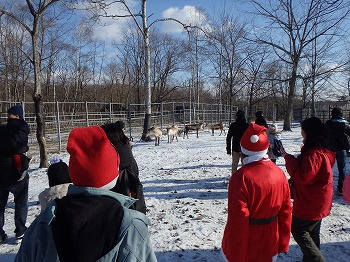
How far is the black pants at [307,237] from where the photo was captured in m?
2.94

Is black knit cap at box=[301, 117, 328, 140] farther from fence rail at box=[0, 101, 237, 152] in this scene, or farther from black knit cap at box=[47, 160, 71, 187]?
fence rail at box=[0, 101, 237, 152]

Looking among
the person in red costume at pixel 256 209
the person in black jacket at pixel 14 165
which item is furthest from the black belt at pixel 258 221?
the person in black jacket at pixel 14 165

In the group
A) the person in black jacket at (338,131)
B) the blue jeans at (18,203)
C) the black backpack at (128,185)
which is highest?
the person in black jacket at (338,131)

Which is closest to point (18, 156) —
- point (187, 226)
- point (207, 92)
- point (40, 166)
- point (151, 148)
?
point (187, 226)

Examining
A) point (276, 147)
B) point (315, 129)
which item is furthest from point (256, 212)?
point (276, 147)

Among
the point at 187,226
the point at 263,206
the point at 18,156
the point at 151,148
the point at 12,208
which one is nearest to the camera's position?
the point at 263,206

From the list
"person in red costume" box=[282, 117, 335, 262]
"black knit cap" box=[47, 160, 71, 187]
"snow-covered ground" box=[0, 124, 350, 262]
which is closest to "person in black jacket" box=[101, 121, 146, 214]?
"black knit cap" box=[47, 160, 71, 187]

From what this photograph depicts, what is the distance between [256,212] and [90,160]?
1513 millimetres

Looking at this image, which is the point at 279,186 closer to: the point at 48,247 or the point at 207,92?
the point at 48,247

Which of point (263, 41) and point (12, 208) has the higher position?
point (263, 41)

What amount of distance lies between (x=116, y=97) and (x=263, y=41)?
26.7 meters

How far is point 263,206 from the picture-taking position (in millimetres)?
2455

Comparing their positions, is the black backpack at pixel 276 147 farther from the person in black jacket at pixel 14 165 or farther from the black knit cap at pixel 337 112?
the person in black jacket at pixel 14 165

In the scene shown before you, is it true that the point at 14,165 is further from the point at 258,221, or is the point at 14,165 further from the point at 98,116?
the point at 98,116
